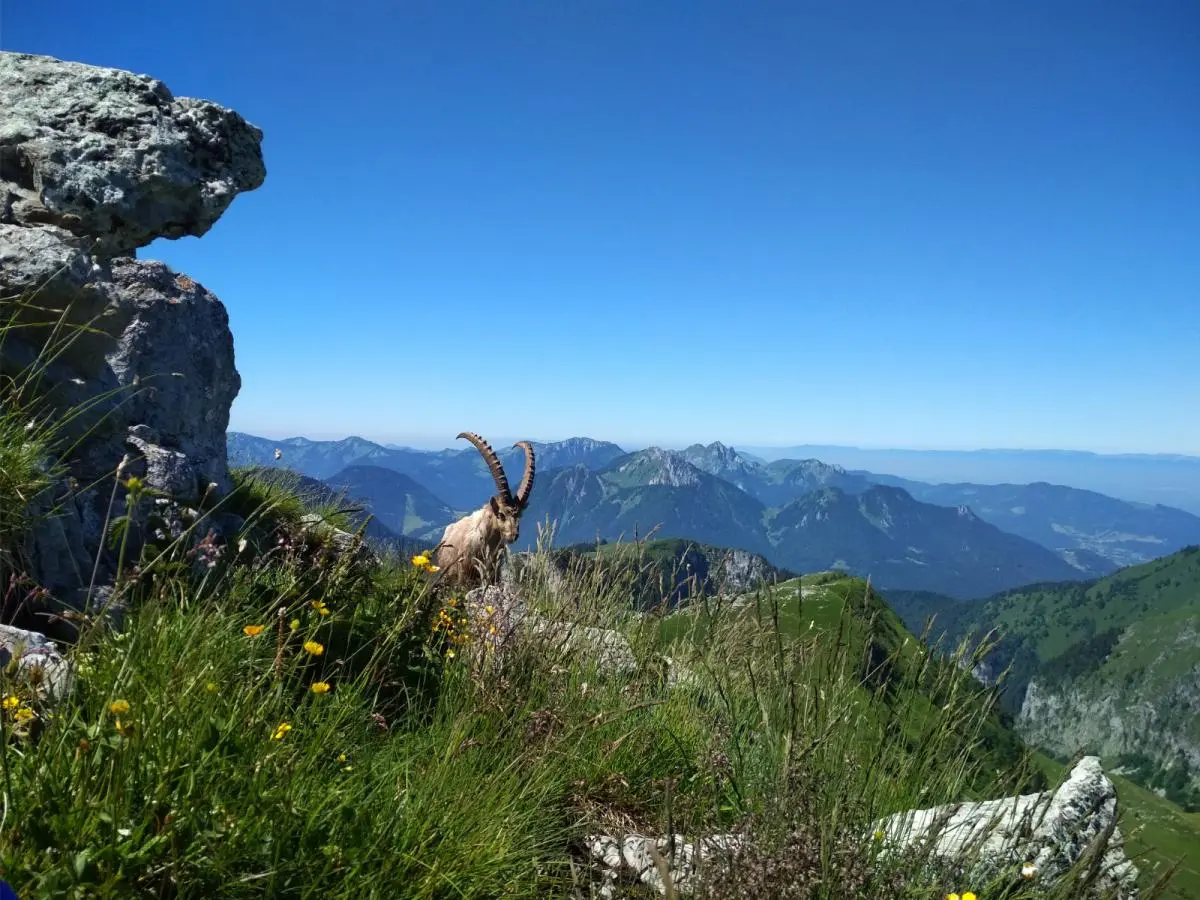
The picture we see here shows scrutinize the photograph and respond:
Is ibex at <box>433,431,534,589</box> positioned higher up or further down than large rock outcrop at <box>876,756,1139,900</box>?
higher up

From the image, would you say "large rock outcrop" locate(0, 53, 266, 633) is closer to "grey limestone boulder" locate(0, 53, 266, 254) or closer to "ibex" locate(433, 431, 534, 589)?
"grey limestone boulder" locate(0, 53, 266, 254)

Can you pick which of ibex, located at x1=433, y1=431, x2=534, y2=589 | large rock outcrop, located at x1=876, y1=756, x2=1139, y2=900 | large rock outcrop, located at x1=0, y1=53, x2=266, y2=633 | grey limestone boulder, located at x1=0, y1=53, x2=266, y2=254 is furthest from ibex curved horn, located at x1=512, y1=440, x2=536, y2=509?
large rock outcrop, located at x1=876, y1=756, x2=1139, y2=900

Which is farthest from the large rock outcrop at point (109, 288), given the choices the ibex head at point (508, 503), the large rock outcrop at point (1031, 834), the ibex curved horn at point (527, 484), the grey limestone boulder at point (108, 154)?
the large rock outcrop at point (1031, 834)

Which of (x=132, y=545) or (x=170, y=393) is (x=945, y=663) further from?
(x=170, y=393)

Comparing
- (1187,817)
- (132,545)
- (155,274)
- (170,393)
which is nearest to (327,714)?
(132,545)

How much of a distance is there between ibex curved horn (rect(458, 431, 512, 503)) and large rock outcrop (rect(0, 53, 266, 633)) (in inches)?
168

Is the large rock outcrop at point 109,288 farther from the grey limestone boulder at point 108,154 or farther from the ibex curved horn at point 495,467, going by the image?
the ibex curved horn at point 495,467

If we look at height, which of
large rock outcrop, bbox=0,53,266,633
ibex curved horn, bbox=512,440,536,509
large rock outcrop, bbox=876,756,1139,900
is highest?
large rock outcrop, bbox=0,53,266,633

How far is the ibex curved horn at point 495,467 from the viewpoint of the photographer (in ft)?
37.1

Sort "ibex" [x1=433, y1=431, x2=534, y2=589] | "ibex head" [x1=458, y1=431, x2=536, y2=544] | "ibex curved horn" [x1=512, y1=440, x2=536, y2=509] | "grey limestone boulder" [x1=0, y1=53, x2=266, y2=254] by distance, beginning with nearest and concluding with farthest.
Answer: "grey limestone boulder" [x1=0, y1=53, x2=266, y2=254]
"ibex" [x1=433, y1=431, x2=534, y2=589]
"ibex head" [x1=458, y1=431, x2=536, y2=544]
"ibex curved horn" [x1=512, y1=440, x2=536, y2=509]

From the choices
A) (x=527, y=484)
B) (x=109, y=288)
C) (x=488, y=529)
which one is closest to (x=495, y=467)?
(x=527, y=484)

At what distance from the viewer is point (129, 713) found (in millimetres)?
2547

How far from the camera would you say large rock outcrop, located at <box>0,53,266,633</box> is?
17.3 ft

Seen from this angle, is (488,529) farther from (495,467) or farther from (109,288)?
(109,288)
